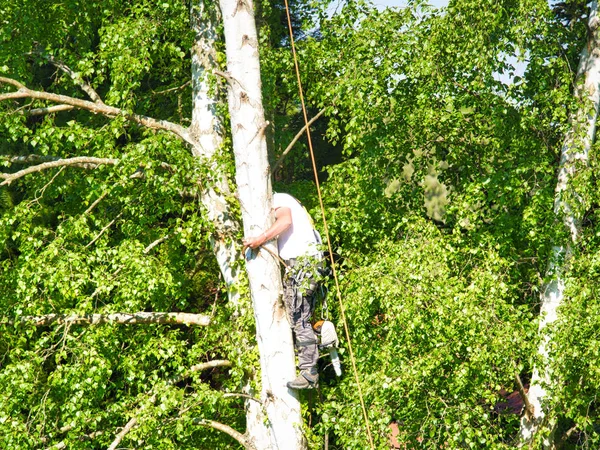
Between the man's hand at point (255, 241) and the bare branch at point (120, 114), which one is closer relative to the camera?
the man's hand at point (255, 241)

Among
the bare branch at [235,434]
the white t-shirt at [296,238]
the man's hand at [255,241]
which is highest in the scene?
the white t-shirt at [296,238]

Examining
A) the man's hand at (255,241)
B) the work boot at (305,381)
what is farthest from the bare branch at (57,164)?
the work boot at (305,381)

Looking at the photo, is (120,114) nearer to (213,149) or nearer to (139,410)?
(213,149)

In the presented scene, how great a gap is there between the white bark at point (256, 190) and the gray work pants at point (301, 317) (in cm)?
46

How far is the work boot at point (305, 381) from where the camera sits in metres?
6.20

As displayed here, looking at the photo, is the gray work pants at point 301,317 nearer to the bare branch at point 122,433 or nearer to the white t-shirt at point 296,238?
the white t-shirt at point 296,238

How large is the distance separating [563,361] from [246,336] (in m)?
2.65

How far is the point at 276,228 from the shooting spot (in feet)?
20.2

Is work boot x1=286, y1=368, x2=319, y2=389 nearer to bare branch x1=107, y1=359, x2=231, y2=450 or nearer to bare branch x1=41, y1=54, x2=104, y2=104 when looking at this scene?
bare branch x1=107, y1=359, x2=231, y2=450

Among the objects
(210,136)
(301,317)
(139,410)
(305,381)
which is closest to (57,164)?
(210,136)

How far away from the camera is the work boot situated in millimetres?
6203

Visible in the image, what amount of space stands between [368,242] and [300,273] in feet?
6.55

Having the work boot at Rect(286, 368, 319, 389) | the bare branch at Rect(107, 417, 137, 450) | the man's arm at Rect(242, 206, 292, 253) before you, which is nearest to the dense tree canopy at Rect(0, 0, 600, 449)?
the bare branch at Rect(107, 417, 137, 450)

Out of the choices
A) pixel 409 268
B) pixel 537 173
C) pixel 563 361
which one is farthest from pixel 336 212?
pixel 563 361
